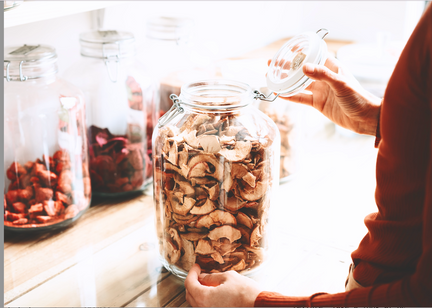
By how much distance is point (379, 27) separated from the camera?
6.42ft

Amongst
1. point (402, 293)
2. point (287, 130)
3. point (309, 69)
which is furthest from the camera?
point (287, 130)

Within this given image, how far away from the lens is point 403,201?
0.55 metres

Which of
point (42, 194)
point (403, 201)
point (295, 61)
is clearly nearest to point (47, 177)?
point (42, 194)

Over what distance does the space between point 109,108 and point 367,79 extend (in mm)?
839

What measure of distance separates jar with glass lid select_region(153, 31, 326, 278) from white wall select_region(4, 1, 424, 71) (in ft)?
1.51

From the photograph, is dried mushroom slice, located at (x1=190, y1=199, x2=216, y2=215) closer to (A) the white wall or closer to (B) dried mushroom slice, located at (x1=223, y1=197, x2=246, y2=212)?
(B) dried mushroom slice, located at (x1=223, y1=197, x2=246, y2=212)

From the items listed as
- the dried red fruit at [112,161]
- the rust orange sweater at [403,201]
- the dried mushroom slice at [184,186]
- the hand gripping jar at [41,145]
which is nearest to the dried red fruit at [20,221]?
the hand gripping jar at [41,145]

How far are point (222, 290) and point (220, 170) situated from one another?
0.18 meters

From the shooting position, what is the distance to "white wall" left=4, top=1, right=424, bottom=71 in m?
1.09

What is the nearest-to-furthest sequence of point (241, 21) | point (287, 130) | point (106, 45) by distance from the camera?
point (106, 45) < point (287, 130) < point (241, 21)

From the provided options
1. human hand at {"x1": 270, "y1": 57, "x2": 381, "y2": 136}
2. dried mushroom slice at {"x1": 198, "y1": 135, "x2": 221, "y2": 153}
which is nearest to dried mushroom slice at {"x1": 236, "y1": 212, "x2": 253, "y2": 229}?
dried mushroom slice at {"x1": 198, "y1": 135, "x2": 221, "y2": 153}

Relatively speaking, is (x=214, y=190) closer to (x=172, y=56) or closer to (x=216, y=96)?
(x=216, y=96)

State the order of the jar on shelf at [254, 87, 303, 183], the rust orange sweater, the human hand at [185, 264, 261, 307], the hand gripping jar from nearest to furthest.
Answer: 1. the rust orange sweater
2. the human hand at [185, 264, 261, 307]
3. the hand gripping jar
4. the jar on shelf at [254, 87, 303, 183]

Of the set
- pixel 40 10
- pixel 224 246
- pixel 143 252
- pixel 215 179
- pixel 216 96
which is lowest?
pixel 143 252
